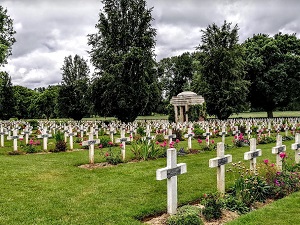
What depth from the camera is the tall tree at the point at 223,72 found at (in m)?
36.8

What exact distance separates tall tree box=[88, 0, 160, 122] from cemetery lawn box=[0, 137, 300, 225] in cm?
2262

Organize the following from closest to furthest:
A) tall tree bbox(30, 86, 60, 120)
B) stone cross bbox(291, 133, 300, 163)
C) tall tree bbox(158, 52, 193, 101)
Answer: stone cross bbox(291, 133, 300, 163)
tall tree bbox(158, 52, 193, 101)
tall tree bbox(30, 86, 60, 120)

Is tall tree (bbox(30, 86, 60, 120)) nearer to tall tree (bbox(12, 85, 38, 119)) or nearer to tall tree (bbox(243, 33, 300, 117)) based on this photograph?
tall tree (bbox(12, 85, 38, 119))

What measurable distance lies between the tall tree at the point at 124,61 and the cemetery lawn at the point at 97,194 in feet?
74.2

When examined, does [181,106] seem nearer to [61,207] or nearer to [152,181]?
[152,181]


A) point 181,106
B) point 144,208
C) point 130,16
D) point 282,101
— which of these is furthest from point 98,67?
point 144,208

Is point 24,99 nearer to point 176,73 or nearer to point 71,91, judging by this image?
point 71,91

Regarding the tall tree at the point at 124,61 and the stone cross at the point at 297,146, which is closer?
the stone cross at the point at 297,146

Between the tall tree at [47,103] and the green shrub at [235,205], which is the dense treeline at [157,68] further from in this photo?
the tall tree at [47,103]

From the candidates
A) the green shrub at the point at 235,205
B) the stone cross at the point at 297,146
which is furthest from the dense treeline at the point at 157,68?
the green shrub at the point at 235,205

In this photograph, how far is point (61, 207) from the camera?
6.23 m

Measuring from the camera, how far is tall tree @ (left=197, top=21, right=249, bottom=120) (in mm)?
36781

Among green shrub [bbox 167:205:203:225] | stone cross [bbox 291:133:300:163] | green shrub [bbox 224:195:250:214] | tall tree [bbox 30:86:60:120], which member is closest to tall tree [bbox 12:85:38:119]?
tall tree [bbox 30:86:60:120]

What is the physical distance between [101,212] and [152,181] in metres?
2.74
